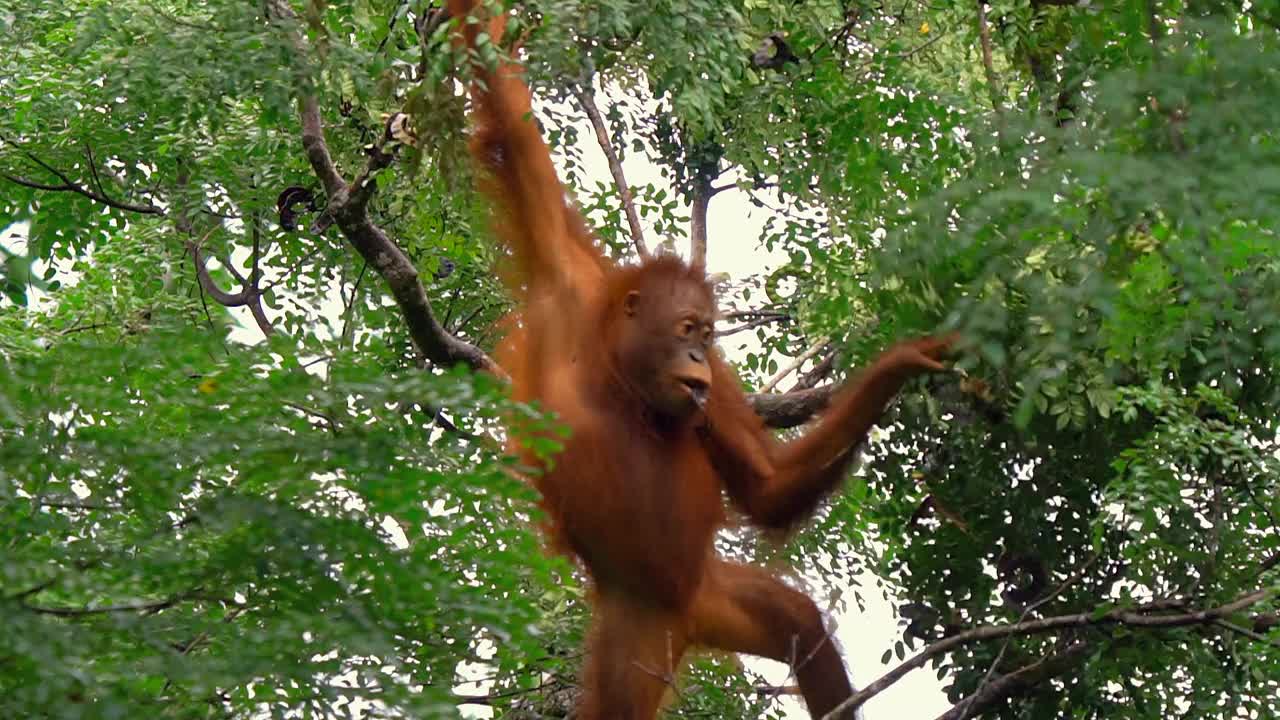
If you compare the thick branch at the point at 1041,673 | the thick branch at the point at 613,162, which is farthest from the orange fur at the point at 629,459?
the thick branch at the point at 613,162

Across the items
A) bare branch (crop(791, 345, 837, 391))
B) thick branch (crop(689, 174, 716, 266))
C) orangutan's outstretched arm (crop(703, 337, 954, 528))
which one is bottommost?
orangutan's outstretched arm (crop(703, 337, 954, 528))

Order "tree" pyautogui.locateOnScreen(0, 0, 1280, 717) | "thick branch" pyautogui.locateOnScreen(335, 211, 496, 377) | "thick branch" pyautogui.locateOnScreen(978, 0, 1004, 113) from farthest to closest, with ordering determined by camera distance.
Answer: "thick branch" pyautogui.locateOnScreen(335, 211, 496, 377) < "thick branch" pyautogui.locateOnScreen(978, 0, 1004, 113) < "tree" pyautogui.locateOnScreen(0, 0, 1280, 717)

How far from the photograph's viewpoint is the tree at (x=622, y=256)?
2.77 m

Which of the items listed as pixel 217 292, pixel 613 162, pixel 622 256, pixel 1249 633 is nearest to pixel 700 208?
pixel 613 162

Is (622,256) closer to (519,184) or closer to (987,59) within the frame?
(519,184)

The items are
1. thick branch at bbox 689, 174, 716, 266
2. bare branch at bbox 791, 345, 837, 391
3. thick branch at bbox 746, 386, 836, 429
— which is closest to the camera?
thick branch at bbox 746, 386, 836, 429

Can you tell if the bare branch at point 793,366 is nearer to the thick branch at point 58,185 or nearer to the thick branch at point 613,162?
the thick branch at point 613,162

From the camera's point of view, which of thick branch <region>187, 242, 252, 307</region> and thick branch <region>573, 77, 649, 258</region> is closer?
thick branch <region>573, 77, 649, 258</region>

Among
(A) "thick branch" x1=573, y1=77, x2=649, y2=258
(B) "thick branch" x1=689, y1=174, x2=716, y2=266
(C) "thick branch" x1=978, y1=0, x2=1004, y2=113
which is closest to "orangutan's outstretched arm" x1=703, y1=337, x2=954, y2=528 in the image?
(C) "thick branch" x1=978, y1=0, x2=1004, y2=113

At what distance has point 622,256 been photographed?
17.7 ft

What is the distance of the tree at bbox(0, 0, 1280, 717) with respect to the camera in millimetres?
2766

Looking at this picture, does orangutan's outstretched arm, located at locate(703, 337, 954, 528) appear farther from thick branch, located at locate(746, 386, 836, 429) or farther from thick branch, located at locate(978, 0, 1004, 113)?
thick branch, located at locate(978, 0, 1004, 113)

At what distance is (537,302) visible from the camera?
462cm

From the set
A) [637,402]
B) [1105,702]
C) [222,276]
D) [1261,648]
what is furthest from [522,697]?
[222,276]
